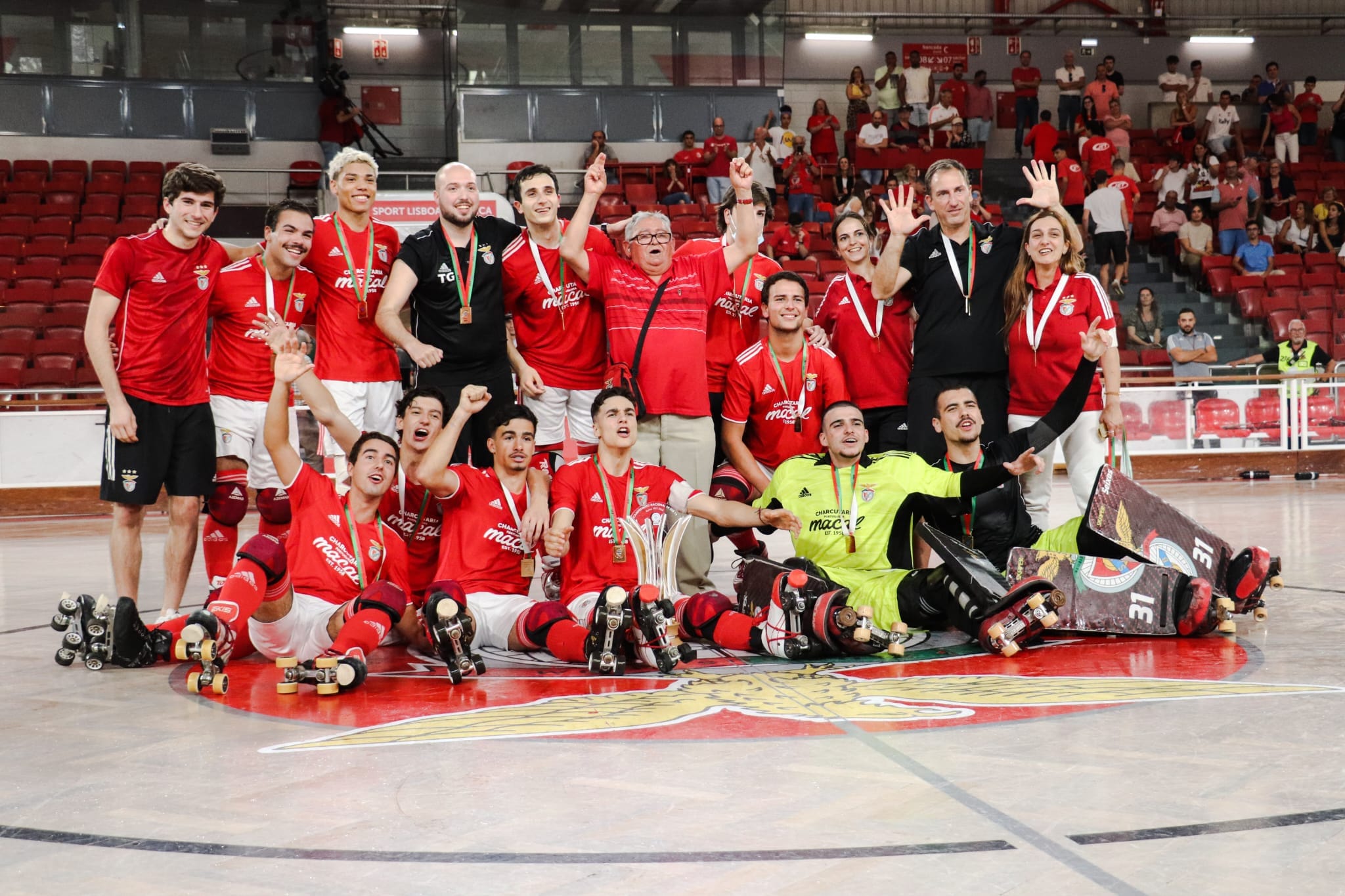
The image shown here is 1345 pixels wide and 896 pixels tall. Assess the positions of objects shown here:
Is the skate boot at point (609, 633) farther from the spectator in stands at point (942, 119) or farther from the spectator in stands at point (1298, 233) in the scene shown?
the spectator in stands at point (942, 119)

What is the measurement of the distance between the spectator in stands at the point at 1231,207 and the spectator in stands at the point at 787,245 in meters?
5.90

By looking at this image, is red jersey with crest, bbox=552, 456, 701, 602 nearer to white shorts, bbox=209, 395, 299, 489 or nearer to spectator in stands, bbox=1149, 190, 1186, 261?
white shorts, bbox=209, 395, 299, 489

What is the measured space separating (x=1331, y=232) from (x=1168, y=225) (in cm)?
212

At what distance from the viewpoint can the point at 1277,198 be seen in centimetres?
1803

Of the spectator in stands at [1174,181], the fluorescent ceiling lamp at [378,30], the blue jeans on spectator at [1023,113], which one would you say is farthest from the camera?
the blue jeans on spectator at [1023,113]

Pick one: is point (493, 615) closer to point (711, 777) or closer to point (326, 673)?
point (326, 673)

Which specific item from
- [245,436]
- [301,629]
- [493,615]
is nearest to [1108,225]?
[245,436]

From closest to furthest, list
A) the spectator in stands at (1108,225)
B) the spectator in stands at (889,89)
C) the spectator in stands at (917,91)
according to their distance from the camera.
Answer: the spectator in stands at (1108,225)
the spectator in stands at (917,91)
the spectator in stands at (889,89)

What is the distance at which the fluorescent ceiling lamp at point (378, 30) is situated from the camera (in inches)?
761

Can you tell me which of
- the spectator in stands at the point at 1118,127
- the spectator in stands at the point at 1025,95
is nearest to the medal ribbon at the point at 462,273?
the spectator in stands at the point at 1118,127

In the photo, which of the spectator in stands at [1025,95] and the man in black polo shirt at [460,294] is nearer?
the man in black polo shirt at [460,294]

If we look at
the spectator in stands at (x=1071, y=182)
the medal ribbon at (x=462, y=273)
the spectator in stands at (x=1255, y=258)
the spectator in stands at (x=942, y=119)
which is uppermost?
the spectator in stands at (x=942, y=119)

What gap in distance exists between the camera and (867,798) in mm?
2914

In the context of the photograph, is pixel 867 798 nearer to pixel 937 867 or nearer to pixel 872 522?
pixel 937 867
